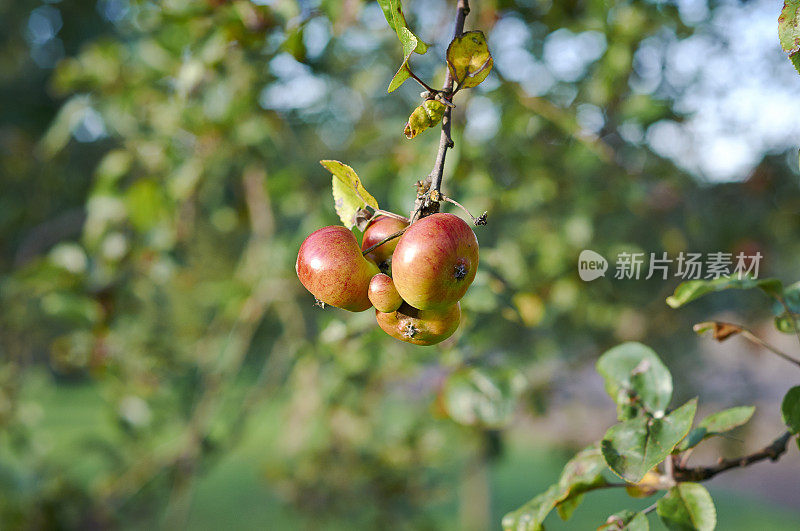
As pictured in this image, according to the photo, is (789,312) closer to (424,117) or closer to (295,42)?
(424,117)

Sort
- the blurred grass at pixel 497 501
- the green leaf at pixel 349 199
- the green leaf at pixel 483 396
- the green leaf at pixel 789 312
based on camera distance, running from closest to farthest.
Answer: the green leaf at pixel 349 199, the green leaf at pixel 789 312, the green leaf at pixel 483 396, the blurred grass at pixel 497 501

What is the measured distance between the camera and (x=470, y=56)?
0.47m

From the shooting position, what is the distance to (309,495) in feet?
6.32

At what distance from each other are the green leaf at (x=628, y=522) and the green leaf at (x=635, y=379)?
0.33ft

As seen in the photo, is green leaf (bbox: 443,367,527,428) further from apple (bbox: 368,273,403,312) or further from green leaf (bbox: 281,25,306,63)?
green leaf (bbox: 281,25,306,63)

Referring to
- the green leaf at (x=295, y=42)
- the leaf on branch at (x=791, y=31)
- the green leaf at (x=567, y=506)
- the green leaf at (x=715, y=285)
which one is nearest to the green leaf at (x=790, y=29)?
the leaf on branch at (x=791, y=31)

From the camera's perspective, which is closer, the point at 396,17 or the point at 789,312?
the point at 396,17

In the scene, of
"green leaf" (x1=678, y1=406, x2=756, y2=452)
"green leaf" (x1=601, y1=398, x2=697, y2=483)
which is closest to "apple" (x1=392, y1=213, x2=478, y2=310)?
"green leaf" (x1=601, y1=398, x2=697, y2=483)

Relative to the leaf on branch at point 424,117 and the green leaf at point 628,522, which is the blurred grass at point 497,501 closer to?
the green leaf at point 628,522

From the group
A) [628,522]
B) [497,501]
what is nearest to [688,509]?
[628,522]

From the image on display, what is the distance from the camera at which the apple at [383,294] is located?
470 millimetres

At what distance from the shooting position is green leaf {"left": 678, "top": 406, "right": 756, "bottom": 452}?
1.90 ft

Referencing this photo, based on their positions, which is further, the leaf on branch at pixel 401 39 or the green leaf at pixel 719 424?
the green leaf at pixel 719 424

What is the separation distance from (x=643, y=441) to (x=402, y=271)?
0.27m
